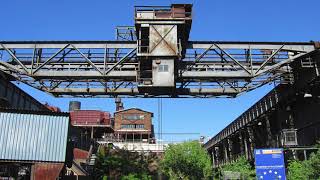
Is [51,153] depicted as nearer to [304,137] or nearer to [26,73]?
[26,73]

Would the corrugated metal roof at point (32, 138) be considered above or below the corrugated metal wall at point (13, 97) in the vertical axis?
below

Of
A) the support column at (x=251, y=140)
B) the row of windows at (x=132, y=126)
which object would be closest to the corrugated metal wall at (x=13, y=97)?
the support column at (x=251, y=140)

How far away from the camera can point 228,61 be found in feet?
78.9

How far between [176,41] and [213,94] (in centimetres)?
430

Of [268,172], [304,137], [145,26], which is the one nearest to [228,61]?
[145,26]

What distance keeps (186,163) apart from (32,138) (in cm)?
4383

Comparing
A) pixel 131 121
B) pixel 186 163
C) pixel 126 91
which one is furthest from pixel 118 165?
pixel 131 121

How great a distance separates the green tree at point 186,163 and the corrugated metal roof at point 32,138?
38231mm

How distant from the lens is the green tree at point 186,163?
64.1 meters

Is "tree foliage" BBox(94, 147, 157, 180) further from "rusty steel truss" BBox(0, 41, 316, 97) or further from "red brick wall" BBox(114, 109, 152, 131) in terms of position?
"red brick wall" BBox(114, 109, 152, 131)

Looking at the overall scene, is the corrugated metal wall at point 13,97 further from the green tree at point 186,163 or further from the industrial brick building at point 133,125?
the industrial brick building at point 133,125

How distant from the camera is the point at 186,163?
2621 inches

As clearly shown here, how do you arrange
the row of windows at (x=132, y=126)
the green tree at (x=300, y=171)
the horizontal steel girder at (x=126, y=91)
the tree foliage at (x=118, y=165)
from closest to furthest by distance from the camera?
the green tree at (x=300, y=171) → the horizontal steel girder at (x=126, y=91) → the tree foliage at (x=118, y=165) → the row of windows at (x=132, y=126)

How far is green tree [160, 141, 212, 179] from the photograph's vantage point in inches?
2525
